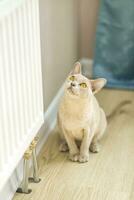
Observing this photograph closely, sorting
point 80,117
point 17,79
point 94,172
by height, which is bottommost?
point 94,172

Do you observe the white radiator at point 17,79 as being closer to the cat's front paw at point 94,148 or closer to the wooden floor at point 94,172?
the wooden floor at point 94,172

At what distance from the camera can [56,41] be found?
2145 millimetres

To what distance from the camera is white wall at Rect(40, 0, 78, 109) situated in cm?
195

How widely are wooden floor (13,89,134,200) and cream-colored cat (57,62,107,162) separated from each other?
6cm

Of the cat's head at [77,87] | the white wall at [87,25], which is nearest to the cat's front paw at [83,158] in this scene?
the cat's head at [77,87]

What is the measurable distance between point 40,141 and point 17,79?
69 centimetres

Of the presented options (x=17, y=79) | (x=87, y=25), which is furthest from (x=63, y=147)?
(x=87, y=25)

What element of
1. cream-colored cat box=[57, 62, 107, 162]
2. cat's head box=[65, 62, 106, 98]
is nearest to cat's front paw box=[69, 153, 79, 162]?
cream-colored cat box=[57, 62, 107, 162]

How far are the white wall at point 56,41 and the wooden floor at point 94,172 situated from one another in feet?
0.95

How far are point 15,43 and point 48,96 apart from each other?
81 centimetres

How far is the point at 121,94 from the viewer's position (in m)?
2.50

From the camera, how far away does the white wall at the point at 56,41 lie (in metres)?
1.95

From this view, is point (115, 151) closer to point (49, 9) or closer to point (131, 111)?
point (131, 111)

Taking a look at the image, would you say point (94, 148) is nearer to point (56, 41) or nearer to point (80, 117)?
point (80, 117)
